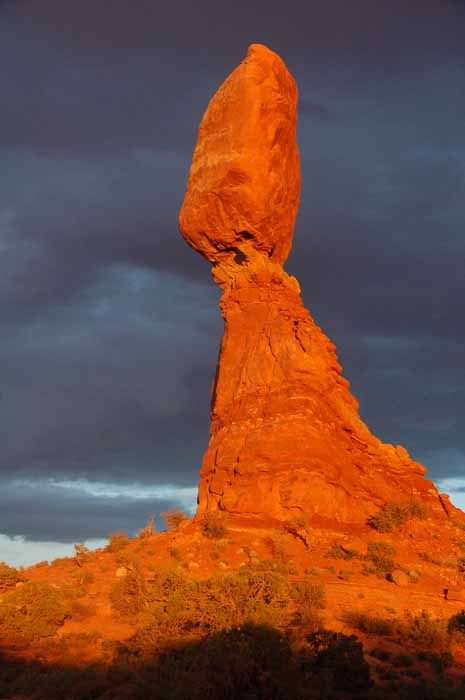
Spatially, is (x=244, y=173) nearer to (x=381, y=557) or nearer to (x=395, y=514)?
(x=395, y=514)

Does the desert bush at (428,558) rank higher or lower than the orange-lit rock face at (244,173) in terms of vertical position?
lower

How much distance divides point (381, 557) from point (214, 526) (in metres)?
5.93

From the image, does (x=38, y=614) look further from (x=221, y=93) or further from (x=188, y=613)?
(x=221, y=93)

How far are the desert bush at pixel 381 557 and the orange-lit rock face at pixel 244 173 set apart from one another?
1377 centimetres

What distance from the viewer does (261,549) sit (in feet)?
79.4

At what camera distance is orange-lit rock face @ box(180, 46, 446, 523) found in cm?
2577

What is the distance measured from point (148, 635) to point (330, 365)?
15104mm

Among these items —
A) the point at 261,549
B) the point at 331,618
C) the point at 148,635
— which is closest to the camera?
the point at 148,635

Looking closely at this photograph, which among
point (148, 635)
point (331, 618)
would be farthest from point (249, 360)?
point (148, 635)

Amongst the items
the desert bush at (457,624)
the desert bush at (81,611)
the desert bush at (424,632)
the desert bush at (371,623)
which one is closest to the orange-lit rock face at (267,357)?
the desert bush at (371,623)

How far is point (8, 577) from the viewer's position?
23984 millimetres

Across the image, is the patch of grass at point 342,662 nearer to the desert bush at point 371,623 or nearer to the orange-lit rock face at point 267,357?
Answer: the desert bush at point 371,623

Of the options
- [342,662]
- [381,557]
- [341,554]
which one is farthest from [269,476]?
[342,662]

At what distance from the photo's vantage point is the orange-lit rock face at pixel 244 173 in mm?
30312
